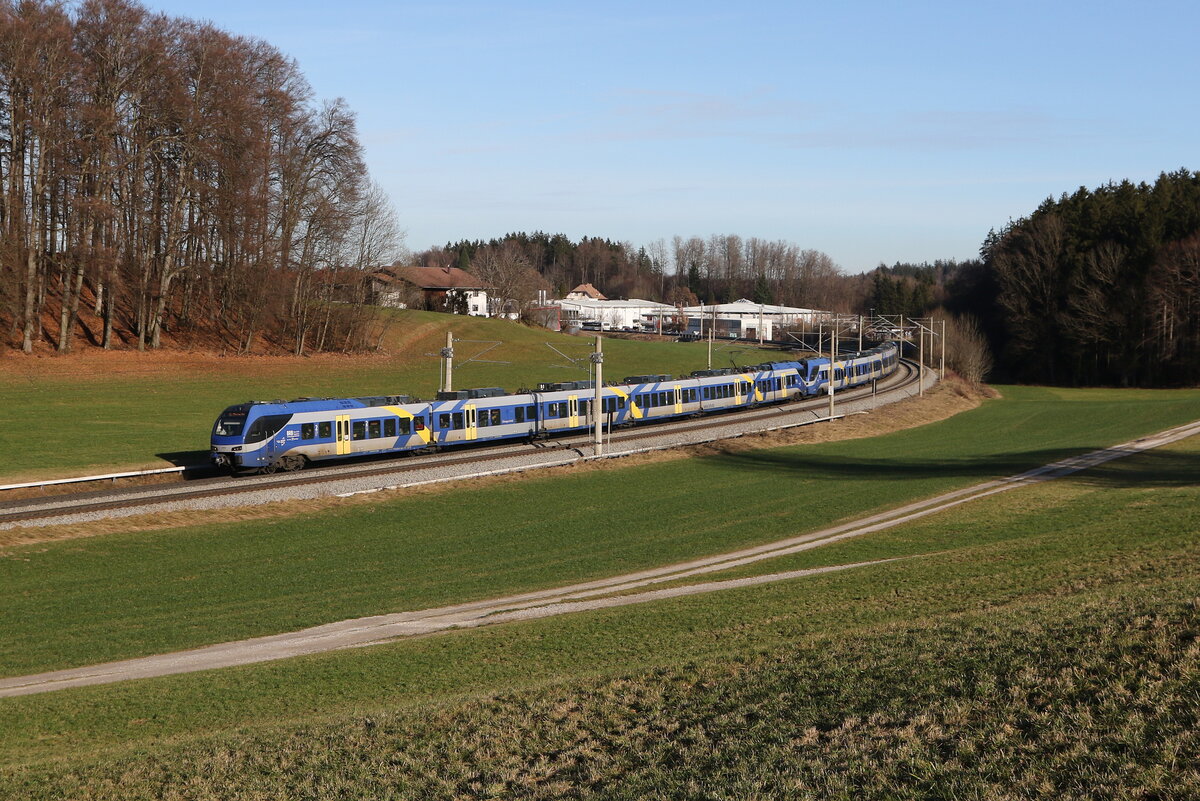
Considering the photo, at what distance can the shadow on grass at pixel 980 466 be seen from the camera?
43.8 meters

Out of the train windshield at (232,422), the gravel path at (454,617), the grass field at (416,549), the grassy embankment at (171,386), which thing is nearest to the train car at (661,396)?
the grassy embankment at (171,386)

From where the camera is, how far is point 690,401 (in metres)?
65.7

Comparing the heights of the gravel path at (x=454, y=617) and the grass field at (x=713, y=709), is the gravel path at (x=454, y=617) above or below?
below

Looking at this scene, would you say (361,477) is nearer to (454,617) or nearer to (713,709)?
(454,617)

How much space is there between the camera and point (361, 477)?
41688mm

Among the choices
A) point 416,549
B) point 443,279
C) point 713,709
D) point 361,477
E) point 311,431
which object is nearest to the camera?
point 713,709

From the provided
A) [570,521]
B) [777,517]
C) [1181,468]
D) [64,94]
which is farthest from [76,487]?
[1181,468]

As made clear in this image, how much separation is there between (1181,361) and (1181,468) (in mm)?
67757

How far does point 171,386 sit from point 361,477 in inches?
1115

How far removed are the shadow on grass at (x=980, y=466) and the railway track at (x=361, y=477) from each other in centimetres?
632

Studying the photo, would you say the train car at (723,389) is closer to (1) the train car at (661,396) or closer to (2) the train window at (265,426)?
(1) the train car at (661,396)

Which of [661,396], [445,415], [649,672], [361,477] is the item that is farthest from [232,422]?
[649,672]

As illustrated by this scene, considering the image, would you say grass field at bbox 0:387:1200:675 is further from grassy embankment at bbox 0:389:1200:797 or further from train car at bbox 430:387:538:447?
train car at bbox 430:387:538:447

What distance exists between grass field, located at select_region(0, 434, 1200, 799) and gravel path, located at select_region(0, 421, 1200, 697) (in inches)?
56.6
